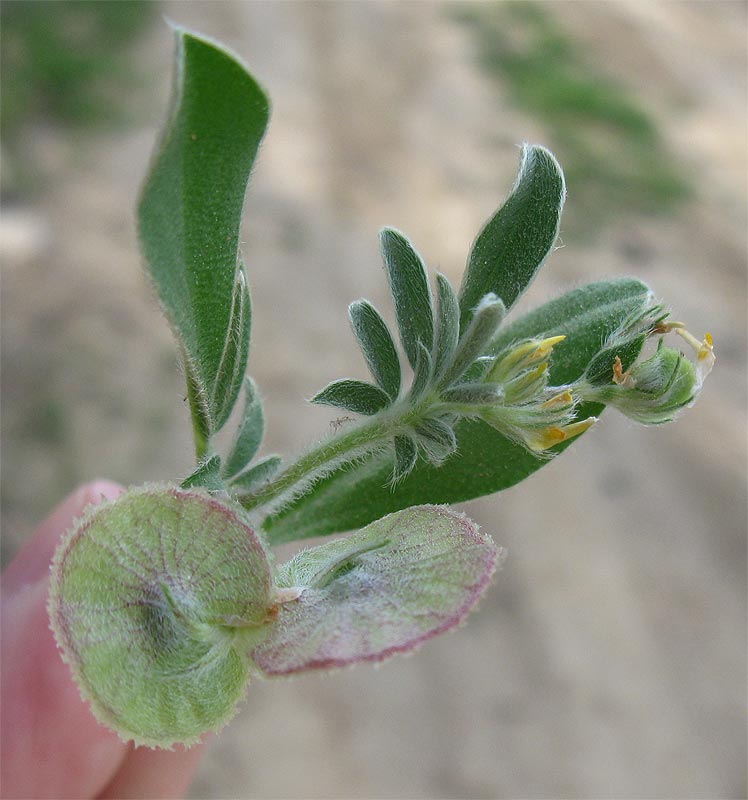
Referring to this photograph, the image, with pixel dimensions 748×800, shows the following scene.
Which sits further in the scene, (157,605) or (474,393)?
(474,393)

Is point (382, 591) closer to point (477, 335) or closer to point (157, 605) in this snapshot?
point (157, 605)

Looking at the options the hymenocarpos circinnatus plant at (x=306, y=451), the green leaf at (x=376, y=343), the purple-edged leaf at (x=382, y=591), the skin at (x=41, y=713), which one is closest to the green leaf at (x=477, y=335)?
the hymenocarpos circinnatus plant at (x=306, y=451)

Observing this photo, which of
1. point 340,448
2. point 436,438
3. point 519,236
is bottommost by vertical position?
point 340,448

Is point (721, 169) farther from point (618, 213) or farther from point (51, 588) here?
point (51, 588)

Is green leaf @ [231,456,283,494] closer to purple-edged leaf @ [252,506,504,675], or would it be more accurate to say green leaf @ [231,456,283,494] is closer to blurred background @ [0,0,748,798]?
purple-edged leaf @ [252,506,504,675]

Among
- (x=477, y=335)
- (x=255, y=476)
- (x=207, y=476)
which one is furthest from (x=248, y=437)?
(x=477, y=335)

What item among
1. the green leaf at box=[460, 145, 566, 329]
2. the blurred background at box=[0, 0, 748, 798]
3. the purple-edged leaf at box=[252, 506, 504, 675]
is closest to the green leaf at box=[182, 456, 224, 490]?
the purple-edged leaf at box=[252, 506, 504, 675]

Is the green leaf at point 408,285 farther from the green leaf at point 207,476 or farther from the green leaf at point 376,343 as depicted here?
the green leaf at point 207,476
